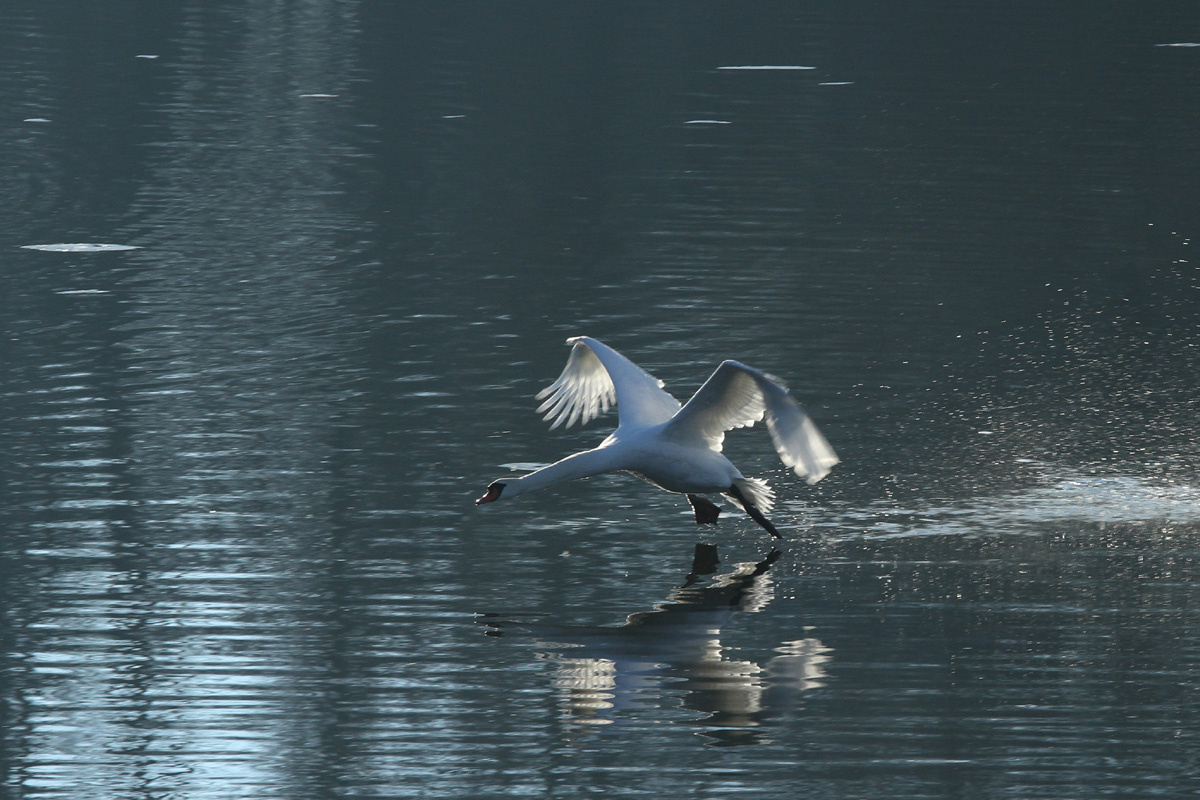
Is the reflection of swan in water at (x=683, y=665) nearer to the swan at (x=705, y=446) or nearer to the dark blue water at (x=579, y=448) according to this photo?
the dark blue water at (x=579, y=448)

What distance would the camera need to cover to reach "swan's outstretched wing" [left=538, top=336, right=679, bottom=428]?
33.9ft

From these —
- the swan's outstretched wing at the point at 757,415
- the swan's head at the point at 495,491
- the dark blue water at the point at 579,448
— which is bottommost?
the dark blue water at the point at 579,448

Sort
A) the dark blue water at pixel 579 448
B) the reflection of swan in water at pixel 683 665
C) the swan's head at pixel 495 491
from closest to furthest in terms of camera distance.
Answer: the dark blue water at pixel 579 448 → the reflection of swan in water at pixel 683 665 → the swan's head at pixel 495 491

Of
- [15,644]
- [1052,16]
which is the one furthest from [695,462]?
[1052,16]

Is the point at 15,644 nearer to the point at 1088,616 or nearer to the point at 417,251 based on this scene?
the point at 1088,616

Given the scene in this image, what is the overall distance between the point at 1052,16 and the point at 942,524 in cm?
3272

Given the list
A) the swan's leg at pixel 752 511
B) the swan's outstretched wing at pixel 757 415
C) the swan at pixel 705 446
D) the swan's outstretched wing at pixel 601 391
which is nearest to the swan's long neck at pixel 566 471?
the swan at pixel 705 446

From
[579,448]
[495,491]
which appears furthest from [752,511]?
[579,448]

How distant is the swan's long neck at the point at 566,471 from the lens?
926 centimetres

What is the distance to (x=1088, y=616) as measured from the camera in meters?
8.80

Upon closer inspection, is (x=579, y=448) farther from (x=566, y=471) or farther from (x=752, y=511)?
(x=566, y=471)

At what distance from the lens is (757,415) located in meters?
9.95

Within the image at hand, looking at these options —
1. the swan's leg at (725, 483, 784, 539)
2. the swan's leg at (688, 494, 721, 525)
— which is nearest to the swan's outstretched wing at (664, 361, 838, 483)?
the swan's leg at (725, 483, 784, 539)

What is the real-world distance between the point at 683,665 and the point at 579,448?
3.53 meters
